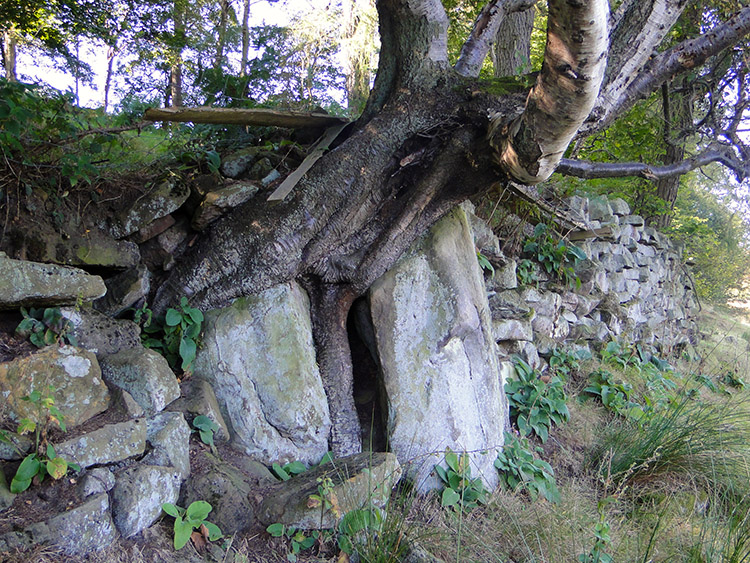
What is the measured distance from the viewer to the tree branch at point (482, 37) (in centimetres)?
402

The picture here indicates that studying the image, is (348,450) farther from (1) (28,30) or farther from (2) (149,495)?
(1) (28,30)

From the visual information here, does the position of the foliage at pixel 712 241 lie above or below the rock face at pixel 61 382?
above

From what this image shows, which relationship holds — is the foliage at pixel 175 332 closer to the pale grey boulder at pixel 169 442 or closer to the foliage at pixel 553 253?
the pale grey boulder at pixel 169 442

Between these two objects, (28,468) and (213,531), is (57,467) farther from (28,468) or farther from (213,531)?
(213,531)

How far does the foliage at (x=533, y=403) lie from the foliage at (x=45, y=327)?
324cm

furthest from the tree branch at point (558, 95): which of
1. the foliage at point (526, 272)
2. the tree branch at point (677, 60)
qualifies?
the foliage at point (526, 272)

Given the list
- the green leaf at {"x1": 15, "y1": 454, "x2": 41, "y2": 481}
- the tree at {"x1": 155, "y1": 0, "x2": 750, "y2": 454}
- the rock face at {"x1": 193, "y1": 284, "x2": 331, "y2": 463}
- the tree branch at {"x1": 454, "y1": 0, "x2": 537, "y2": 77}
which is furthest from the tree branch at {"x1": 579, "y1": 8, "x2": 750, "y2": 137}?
the green leaf at {"x1": 15, "y1": 454, "x2": 41, "y2": 481}

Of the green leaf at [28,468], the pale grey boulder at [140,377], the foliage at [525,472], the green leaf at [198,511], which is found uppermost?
the pale grey boulder at [140,377]

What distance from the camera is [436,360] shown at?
3.53 m

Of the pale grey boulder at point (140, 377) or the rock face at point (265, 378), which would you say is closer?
the pale grey boulder at point (140, 377)

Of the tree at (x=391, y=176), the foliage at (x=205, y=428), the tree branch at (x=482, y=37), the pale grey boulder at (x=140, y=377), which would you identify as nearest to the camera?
the pale grey boulder at (x=140, y=377)

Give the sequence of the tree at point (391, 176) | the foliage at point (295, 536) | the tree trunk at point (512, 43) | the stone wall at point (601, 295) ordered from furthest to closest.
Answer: the tree trunk at point (512, 43)
the stone wall at point (601, 295)
the tree at point (391, 176)
the foliage at point (295, 536)

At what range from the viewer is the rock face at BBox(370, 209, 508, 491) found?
339 cm

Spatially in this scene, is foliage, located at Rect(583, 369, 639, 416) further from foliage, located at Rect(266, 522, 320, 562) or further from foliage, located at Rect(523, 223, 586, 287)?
foliage, located at Rect(266, 522, 320, 562)
